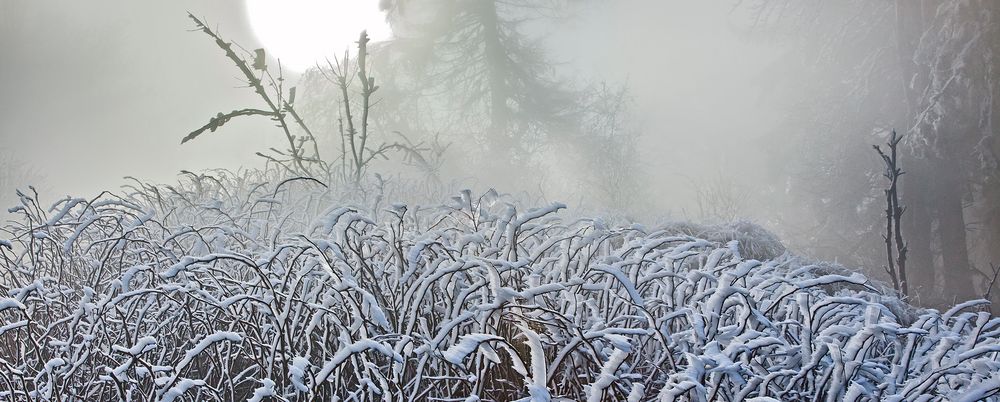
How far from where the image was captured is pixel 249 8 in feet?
125

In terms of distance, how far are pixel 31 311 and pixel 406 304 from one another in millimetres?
1448

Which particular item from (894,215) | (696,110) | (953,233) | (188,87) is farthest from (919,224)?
(188,87)

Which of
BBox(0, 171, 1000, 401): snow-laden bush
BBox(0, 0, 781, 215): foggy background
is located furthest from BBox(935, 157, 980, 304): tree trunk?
BBox(0, 171, 1000, 401): snow-laden bush

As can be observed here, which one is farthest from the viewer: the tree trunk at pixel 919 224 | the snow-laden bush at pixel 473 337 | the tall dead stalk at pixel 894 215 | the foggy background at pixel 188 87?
the foggy background at pixel 188 87

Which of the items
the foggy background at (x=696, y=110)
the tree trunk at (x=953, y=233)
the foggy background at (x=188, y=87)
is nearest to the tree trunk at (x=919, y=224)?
the foggy background at (x=696, y=110)

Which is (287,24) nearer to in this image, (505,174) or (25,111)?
(505,174)

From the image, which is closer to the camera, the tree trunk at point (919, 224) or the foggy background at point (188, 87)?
the tree trunk at point (919, 224)

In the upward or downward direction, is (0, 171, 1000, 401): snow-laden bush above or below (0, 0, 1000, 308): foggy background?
below

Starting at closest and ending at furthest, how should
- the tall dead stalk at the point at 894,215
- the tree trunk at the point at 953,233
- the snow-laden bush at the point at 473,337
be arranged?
the snow-laden bush at the point at 473,337, the tall dead stalk at the point at 894,215, the tree trunk at the point at 953,233

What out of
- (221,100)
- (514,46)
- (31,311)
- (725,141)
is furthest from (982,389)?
(221,100)

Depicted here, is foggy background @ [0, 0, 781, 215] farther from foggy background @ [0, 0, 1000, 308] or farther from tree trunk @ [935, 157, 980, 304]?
tree trunk @ [935, 157, 980, 304]

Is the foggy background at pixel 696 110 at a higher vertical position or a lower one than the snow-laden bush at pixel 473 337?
higher

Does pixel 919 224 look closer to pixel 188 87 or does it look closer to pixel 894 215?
pixel 894 215

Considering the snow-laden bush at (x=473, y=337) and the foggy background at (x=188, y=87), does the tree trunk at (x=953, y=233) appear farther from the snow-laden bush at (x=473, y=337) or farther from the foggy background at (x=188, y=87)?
the snow-laden bush at (x=473, y=337)
